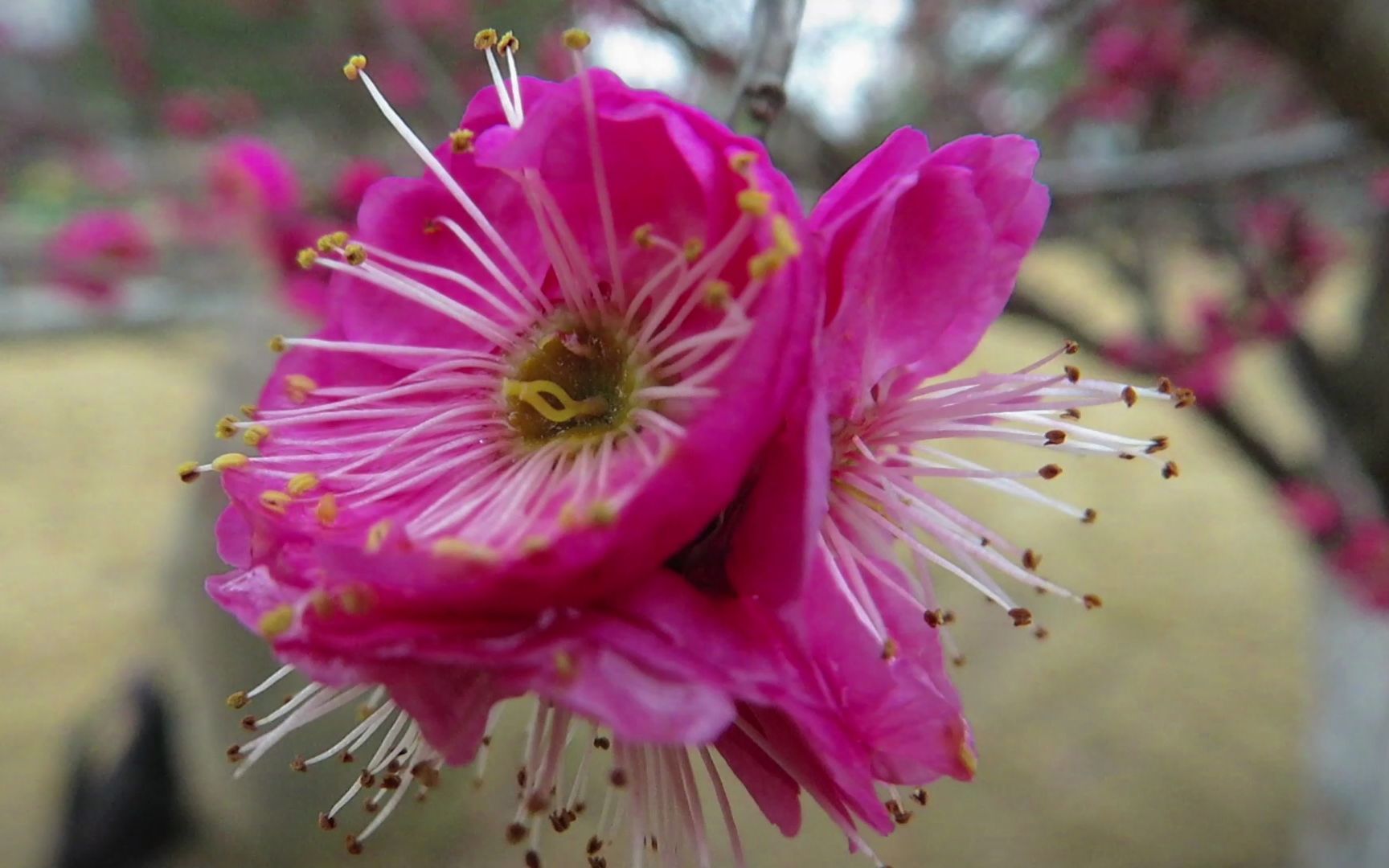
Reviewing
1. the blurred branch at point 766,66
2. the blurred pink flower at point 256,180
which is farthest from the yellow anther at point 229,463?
the blurred pink flower at point 256,180

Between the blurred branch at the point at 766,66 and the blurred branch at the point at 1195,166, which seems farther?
the blurred branch at the point at 1195,166

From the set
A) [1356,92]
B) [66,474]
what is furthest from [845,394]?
[66,474]

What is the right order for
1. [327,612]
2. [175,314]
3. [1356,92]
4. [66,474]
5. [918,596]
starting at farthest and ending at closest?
[175,314] < [66,474] < [1356,92] < [918,596] < [327,612]

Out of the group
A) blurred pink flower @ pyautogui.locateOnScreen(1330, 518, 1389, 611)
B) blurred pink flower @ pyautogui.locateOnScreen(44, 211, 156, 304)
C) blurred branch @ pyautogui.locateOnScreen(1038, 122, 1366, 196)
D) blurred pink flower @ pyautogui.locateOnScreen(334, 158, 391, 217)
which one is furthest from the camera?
blurred pink flower @ pyautogui.locateOnScreen(44, 211, 156, 304)

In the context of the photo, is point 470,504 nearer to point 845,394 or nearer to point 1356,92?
point 845,394

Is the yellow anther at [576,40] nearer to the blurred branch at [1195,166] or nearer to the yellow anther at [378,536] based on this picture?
the yellow anther at [378,536]

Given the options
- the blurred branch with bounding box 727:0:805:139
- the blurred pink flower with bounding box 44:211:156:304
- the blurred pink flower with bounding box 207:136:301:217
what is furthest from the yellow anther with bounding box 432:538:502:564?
the blurred pink flower with bounding box 44:211:156:304

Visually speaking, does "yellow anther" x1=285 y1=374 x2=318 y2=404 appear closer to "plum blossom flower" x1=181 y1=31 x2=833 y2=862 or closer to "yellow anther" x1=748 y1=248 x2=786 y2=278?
"plum blossom flower" x1=181 y1=31 x2=833 y2=862
